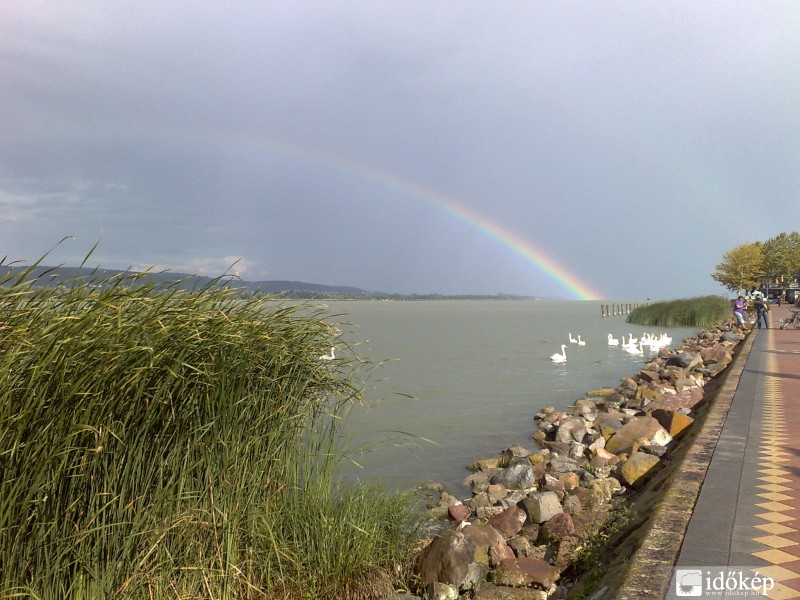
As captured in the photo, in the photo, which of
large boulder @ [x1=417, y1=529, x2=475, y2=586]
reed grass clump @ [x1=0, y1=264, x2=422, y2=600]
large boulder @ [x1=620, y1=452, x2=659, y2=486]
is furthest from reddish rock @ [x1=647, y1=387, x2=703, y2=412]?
reed grass clump @ [x1=0, y1=264, x2=422, y2=600]

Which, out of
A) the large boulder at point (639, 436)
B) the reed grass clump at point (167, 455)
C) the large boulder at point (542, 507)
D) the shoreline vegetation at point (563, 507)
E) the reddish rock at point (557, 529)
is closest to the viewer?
the reed grass clump at point (167, 455)

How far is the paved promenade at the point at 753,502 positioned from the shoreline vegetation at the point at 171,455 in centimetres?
255

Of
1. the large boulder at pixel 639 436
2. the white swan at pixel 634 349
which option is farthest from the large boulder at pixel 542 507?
the white swan at pixel 634 349

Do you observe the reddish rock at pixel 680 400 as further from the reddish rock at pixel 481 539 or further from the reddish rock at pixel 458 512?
the reddish rock at pixel 481 539

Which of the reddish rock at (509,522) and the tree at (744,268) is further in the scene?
the tree at (744,268)

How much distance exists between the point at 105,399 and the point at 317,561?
226 cm

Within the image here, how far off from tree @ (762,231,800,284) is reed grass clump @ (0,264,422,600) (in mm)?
91760

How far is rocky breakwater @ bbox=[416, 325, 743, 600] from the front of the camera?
5621mm

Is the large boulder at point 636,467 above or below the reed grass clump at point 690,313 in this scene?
below

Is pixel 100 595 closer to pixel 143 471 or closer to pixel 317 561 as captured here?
pixel 143 471

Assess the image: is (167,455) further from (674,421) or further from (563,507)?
(674,421)

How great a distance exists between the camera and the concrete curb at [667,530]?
155 inches

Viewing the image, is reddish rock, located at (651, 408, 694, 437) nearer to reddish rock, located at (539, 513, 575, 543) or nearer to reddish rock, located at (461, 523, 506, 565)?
reddish rock, located at (539, 513, 575, 543)

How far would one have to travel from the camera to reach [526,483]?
9594 mm
